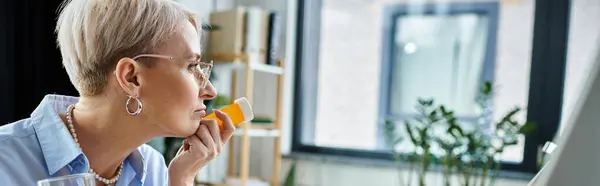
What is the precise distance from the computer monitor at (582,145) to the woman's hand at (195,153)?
0.71m

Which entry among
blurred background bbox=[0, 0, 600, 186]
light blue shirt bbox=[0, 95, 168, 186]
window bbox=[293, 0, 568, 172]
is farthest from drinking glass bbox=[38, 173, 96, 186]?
window bbox=[293, 0, 568, 172]

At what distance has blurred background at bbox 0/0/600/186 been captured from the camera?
6.13 ft

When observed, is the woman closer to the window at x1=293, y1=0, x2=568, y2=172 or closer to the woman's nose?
the woman's nose

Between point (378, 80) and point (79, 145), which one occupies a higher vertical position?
point (378, 80)

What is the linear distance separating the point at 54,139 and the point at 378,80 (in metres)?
1.86

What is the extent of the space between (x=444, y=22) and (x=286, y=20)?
2.68ft

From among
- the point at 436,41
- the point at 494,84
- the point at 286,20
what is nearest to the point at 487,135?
the point at 494,84

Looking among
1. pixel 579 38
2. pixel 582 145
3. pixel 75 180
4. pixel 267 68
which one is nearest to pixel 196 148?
pixel 75 180

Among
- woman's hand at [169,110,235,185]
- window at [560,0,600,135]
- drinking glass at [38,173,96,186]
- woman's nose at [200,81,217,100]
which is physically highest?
window at [560,0,600,135]

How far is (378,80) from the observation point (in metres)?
2.49

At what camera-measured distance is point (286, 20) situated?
2621 mm

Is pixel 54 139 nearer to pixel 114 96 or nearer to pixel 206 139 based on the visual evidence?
pixel 114 96

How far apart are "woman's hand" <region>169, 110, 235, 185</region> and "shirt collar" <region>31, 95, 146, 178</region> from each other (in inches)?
6.2

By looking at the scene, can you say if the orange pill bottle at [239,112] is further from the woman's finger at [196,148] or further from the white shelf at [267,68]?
the white shelf at [267,68]
